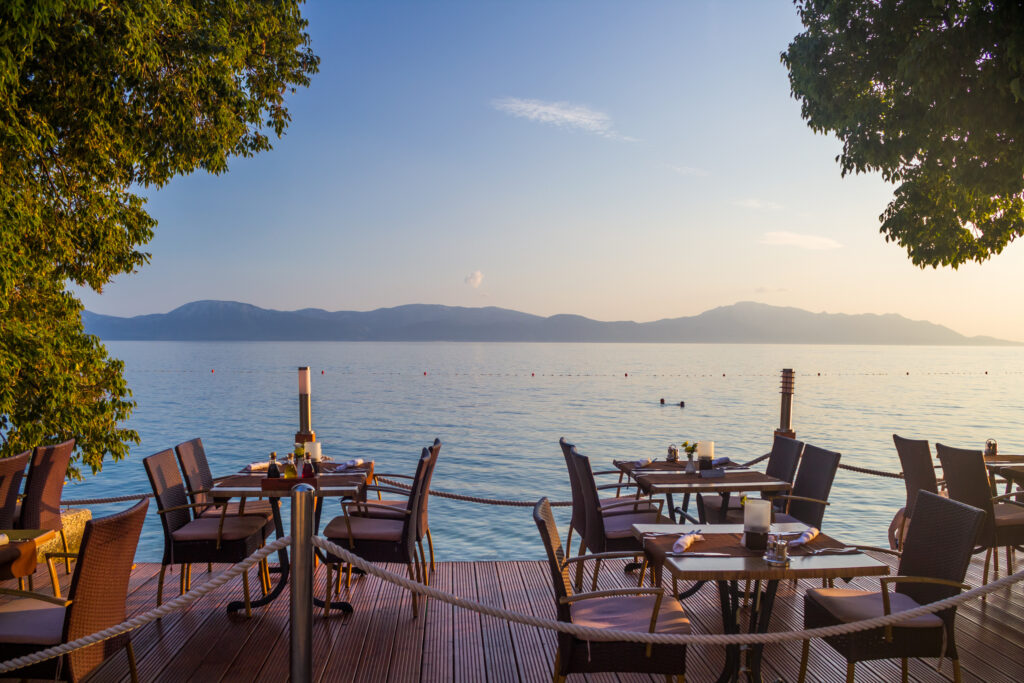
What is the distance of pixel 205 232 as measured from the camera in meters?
52.3

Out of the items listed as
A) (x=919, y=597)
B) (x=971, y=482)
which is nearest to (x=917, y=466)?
(x=971, y=482)

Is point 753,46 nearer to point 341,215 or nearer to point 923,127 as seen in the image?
point 923,127

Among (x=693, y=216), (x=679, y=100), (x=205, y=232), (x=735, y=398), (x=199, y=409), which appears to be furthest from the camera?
(x=205, y=232)

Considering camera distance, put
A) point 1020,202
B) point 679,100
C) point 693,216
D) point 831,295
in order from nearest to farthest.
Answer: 1. point 1020,202
2. point 679,100
3. point 693,216
4. point 831,295

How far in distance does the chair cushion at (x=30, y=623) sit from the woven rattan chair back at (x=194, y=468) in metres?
1.45

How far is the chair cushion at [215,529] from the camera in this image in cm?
427

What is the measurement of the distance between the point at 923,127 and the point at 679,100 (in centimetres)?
1156

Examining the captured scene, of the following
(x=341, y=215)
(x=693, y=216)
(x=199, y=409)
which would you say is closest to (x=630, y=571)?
(x=693, y=216)

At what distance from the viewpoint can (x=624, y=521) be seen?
15.9ft

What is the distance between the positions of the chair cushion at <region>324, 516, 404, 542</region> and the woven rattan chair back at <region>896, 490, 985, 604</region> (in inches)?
111

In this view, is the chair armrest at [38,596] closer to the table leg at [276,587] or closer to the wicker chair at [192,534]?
the wicker chair at [192,534]

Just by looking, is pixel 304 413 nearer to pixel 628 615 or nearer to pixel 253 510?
pixel 253 510

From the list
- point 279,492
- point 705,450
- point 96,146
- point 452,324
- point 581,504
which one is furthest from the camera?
point 452,324

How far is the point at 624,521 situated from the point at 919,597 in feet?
6.57
